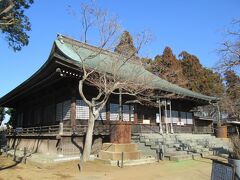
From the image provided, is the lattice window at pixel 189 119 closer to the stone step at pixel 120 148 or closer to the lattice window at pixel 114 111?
the lattice window at pixel 114 111

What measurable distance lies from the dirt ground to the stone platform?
799 millimetres

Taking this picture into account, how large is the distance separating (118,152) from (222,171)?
8864 millimetres

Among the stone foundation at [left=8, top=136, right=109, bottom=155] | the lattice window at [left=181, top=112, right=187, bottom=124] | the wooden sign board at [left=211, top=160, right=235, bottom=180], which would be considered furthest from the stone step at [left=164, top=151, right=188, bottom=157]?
the lattice window at [left=181, top=112, right=187, bottom=124]

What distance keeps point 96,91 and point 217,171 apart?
13685mm

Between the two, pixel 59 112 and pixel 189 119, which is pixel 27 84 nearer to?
pixel 59 112

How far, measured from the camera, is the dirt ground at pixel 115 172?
35.6ft

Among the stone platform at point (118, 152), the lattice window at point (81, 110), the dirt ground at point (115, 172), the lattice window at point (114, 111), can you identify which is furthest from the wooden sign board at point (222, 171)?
the lattice window at point (114, 111)

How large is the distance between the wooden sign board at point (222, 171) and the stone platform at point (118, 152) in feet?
27.1

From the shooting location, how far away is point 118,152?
47.9ft

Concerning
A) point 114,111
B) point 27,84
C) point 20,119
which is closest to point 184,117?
point 114,111

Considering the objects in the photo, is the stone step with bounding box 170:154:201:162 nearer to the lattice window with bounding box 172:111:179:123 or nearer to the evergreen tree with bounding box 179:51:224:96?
the lattice window with bounding box 172:111:179:123

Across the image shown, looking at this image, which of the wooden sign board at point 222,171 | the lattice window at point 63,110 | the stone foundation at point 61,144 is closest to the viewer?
the wooden sign board at point 222,171

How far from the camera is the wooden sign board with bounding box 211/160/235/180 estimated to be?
5.92m

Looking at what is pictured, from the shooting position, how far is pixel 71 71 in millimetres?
16406
